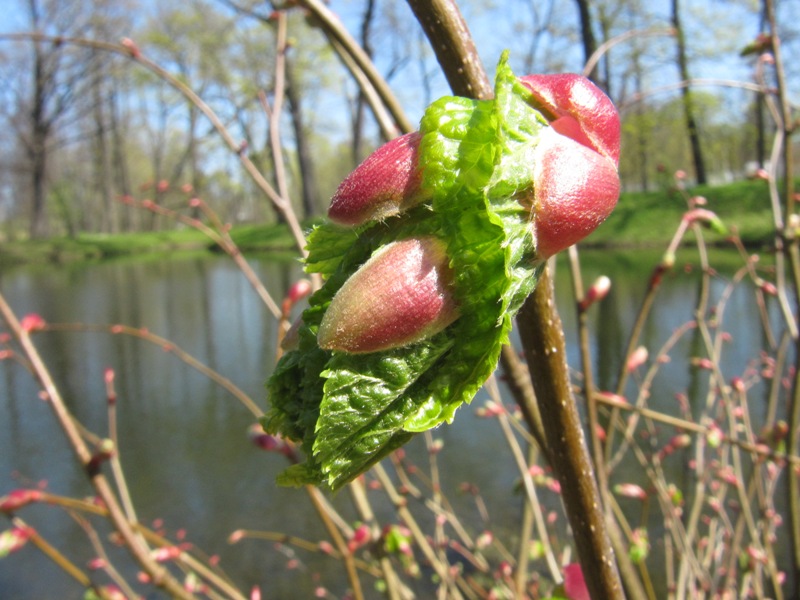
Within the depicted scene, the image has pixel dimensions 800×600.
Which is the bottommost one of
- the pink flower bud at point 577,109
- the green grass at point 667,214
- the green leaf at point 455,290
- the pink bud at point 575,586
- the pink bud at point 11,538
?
the green grass at point 667,214

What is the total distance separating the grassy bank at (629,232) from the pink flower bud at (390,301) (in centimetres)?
572

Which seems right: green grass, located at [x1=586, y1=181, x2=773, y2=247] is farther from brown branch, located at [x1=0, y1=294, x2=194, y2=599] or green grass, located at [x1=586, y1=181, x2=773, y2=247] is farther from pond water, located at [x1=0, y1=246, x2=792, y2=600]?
brown branch, located at [x1=0, y1=294, x2=194, y2=599]

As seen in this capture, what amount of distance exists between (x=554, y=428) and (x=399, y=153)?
127mm

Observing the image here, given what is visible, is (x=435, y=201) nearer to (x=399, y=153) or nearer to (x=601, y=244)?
(x=399, y=153)

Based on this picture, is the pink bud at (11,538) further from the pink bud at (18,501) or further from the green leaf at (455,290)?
the green leaf at (455,290)

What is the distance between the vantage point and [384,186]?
7.1 inches

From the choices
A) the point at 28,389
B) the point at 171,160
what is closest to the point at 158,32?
the point at 171,160

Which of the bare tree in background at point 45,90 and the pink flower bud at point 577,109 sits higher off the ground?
the bare tree in background at point 45,90

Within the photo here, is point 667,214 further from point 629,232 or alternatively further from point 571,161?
point 571,161

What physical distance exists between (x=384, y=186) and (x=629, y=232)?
9751 mm

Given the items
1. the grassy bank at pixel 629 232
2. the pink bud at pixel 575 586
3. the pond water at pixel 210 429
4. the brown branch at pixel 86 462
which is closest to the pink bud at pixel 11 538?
the brown branch at pixel 86 462

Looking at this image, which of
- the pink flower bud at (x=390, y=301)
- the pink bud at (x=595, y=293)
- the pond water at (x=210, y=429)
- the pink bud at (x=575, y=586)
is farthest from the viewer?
the pond water at (x=210, y=429)

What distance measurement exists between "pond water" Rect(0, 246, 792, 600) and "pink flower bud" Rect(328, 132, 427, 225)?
85cm

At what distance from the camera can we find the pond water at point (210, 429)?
2084mm
